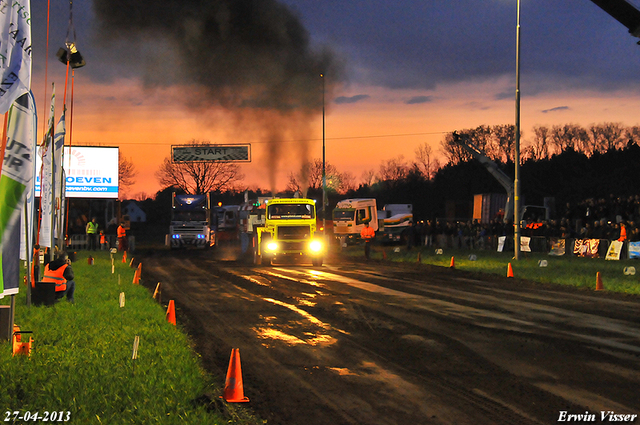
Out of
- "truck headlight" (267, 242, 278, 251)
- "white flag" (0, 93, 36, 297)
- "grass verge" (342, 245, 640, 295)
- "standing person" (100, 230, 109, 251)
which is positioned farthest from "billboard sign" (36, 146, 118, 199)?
"white flag" (0, 93, 36, 297)

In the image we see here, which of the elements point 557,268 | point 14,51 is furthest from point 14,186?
point 557,268

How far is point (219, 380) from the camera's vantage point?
7414mm

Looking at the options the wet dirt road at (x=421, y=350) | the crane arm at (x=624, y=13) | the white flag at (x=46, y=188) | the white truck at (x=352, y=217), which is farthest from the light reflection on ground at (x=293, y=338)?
the white truck at (x=352, y=217)

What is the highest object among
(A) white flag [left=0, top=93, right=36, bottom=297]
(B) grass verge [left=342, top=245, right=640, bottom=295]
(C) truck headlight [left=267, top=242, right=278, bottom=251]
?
(A) white flag [left=0, top=93, right=36, bottom=297]

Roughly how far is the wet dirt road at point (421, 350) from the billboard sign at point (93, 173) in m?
28.9

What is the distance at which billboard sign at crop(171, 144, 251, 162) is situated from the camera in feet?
159

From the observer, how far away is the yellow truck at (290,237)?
2572cm

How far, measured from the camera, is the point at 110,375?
A: 715 cm

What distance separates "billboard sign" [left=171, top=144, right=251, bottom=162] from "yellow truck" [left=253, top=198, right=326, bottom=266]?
22763 mm

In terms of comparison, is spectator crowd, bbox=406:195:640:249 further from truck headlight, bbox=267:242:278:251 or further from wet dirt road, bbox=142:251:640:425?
truck headlight, bbox=267:242:278:251

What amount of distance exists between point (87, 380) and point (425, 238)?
35.4 m

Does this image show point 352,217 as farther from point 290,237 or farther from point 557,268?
point 557,268

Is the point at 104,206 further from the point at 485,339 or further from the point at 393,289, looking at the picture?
the point at 485,339

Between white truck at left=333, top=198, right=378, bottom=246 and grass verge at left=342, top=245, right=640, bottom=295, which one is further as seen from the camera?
white truck at left=333, top=198, right=378, bottom=246
